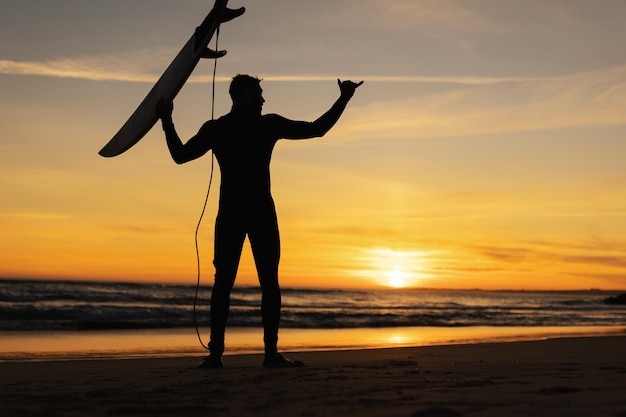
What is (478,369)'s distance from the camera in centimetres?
511

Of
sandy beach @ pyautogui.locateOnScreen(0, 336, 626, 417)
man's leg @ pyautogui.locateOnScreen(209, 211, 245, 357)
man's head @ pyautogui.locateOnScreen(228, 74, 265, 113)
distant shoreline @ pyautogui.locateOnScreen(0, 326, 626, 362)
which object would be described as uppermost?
man's head @ pyautogui.locateOnScreen(228, 74, 265, 113)

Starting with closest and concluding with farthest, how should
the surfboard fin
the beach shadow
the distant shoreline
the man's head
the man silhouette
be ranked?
1. the beach shadow
2. the man silhouette
3. the man's head
4. the surfboard fin
5. the distant shoreline

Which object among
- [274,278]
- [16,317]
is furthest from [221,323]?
[16,317]

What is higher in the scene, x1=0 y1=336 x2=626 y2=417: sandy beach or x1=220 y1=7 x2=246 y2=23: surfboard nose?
x1=220 y1=7 x2=246 y2=23: surfboard nose

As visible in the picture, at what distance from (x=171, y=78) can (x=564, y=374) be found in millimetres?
3319

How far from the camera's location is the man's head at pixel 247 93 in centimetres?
530

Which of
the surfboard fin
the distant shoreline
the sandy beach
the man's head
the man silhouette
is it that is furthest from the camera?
the distant shoreline

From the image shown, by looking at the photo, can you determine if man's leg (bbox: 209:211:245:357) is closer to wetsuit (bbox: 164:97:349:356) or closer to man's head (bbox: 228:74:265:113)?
wetsuit (bbox: 164:97:349:356)

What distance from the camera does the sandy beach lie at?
327 cm

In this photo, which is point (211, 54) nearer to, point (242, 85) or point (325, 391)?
point (242, 85)

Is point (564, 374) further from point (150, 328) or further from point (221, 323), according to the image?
point (150, 328)

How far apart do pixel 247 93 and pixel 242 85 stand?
69 millimetres

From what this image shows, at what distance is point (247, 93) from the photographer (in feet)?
17.4

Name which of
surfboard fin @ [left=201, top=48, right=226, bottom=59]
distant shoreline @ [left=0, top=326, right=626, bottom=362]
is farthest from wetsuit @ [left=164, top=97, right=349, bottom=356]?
distant shoreline @ [left=0, top=326, right=626, bottom=362]
